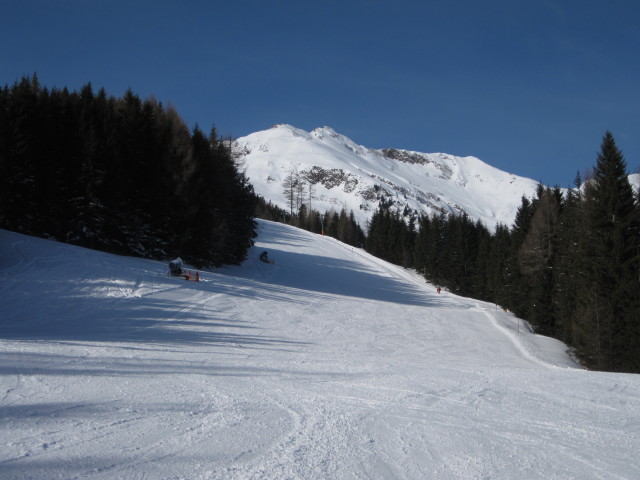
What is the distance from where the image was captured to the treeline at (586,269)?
2094 cm

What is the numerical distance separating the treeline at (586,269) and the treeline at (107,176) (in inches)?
965

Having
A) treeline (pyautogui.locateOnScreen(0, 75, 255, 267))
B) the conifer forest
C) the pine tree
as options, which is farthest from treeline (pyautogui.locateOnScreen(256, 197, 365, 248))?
the pine tree

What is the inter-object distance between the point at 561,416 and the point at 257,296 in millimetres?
18450

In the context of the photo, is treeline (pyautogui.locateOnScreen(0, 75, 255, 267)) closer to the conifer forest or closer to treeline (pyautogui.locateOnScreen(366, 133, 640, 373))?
the conifer forest

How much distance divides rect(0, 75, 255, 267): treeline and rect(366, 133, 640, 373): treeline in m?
24.5

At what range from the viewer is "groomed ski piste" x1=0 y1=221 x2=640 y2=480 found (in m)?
4.64

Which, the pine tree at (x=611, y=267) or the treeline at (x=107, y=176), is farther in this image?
the treeline at (x=107, y=176)

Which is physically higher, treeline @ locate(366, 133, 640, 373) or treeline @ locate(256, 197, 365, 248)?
treeline @ locate(256, 197, 365, 248)

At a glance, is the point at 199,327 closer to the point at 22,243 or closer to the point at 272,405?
the point at 272,405

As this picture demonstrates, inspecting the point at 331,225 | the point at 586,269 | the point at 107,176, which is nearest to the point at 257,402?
the point at 586,269

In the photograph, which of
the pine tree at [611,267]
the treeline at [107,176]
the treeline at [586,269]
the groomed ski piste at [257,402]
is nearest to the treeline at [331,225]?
the treeline at [586,269]

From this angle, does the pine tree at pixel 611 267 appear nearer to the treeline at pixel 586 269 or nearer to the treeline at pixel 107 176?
the treeline at pixel 586 269

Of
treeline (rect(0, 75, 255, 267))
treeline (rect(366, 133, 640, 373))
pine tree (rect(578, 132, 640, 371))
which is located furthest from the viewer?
treeline (rect(0, 75, 255, 267))

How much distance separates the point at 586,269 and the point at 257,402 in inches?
919
